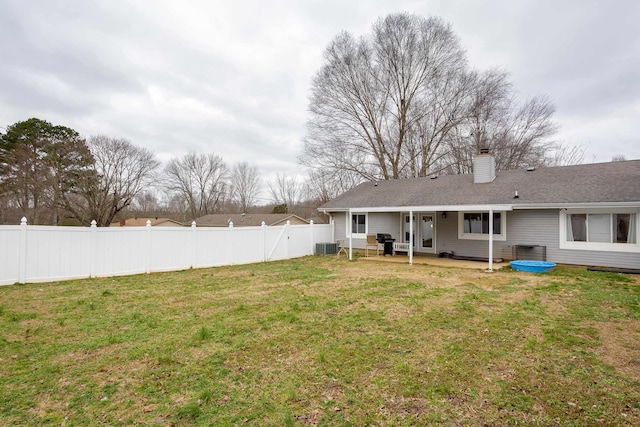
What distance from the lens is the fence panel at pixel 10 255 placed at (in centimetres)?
752

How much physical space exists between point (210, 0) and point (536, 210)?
13465 mm

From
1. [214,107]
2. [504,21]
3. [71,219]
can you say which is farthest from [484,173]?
[71,219]

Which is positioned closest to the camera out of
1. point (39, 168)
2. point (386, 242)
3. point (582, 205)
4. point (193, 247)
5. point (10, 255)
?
point (10, 255)

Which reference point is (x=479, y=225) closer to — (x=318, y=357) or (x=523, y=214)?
(x=523, y=214)

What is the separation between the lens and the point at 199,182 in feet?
133

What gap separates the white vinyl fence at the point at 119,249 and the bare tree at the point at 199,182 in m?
29.5

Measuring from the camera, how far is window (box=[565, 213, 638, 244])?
10078 millimetres

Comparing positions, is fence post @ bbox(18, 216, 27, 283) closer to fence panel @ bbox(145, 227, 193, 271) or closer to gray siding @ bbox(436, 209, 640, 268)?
fence panel @ bbox(145, 227, 193, 271)

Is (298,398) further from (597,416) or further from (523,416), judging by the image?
(597,416)

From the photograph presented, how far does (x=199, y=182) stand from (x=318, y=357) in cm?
4023

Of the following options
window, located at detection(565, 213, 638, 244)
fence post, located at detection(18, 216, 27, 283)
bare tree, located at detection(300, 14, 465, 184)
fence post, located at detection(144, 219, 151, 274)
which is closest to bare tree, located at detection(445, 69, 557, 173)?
bare tree, located at detection(300, 14, 465, 184)

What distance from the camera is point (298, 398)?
290 cm

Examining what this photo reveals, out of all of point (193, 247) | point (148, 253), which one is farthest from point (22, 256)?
point (193, 247)

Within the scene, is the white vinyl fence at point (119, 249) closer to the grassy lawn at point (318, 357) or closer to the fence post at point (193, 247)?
the fence post at point (193, 247)
